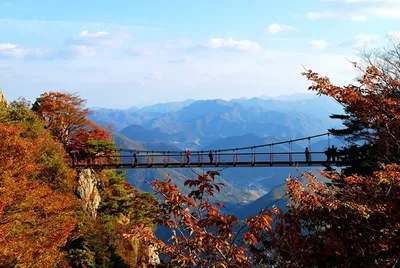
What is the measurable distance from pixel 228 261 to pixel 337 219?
10.4 ft

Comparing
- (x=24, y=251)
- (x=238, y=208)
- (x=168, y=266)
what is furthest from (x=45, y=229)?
(x=238, y=208)

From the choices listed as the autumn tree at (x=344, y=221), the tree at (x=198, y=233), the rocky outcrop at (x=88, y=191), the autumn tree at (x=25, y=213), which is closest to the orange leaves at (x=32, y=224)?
the autumn tree at (x=25, y=213)

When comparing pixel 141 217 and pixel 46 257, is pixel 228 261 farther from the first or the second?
pixel 141 217

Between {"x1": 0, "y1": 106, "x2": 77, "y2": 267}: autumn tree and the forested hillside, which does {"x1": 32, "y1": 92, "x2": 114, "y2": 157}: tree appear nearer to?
the forested hillside

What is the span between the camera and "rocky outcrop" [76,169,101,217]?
67.9 feet

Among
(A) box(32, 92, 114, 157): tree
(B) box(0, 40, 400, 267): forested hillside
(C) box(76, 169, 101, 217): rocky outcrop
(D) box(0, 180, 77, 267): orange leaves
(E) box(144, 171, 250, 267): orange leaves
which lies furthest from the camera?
(A) box(32, 92, 114, 157): tree

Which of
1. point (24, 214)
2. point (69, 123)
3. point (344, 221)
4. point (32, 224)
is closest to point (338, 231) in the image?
point (344, 221)

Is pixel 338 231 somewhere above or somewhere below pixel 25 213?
above

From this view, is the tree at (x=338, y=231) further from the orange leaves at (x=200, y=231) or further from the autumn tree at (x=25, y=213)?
the autumn tree at (x=25, y=213)

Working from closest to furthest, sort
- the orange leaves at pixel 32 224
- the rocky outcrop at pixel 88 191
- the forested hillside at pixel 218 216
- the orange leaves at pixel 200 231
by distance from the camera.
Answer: the orange leaves at pixel 200 231, the forested hillside at pixel 218 216, the orange leaves at pixel 32 224, the rocky outcrop at pixel 88 191

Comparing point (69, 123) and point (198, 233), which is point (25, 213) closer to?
point (198, 233)

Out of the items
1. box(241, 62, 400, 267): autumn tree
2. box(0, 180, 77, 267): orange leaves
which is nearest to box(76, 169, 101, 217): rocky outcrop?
box(0, 180, 77, 267): orange leaves

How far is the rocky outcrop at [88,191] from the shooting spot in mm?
20688

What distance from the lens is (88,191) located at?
21656mm
